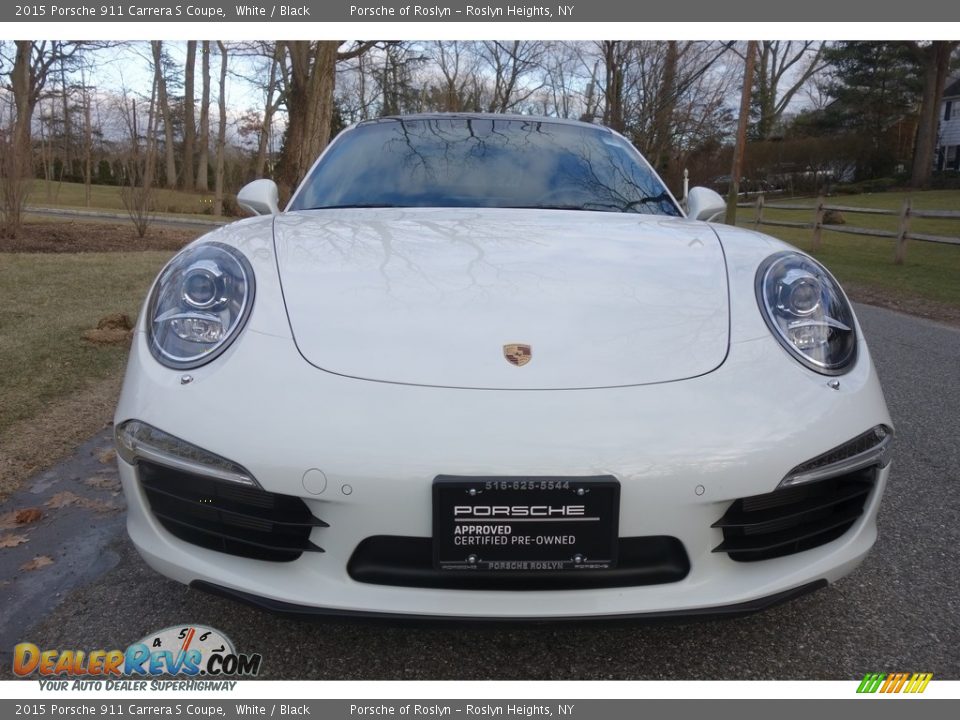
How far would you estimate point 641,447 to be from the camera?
4.60 feet

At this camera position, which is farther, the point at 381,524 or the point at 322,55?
the point at 322,55

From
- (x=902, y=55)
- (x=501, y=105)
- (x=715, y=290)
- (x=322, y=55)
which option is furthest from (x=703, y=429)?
(x=902, y=55)

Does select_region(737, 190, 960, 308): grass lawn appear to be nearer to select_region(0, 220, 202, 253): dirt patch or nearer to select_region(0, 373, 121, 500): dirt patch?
select_region(0, 373, 121, 500): dirt patch

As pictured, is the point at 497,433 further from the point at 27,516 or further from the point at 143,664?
the point at 27,516

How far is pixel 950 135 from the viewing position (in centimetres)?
4459

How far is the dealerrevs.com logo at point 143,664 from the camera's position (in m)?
1.60

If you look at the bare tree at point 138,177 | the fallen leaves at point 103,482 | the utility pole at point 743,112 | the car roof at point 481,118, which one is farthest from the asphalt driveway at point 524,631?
the utility pole at point 743,112

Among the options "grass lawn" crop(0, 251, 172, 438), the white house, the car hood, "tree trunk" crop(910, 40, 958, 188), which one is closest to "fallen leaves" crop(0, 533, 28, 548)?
→ "grass lawn" crop(0, 251, 172, 438)

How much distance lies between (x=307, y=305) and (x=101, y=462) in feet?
5.88

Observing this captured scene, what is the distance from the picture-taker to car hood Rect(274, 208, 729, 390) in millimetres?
1541

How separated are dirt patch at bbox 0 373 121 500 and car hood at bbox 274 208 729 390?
63.3 inches

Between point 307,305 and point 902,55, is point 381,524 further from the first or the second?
point 902,55

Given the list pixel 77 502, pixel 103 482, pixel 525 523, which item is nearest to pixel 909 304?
pixel 525 523

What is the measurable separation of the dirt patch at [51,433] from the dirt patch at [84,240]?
678 cm
